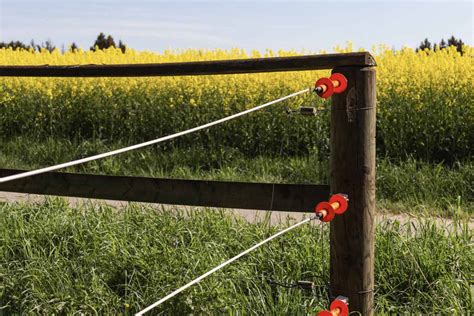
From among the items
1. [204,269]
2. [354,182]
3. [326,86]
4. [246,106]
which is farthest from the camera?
[246,106]

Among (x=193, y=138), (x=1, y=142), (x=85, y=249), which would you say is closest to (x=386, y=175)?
(x=193, y=138)

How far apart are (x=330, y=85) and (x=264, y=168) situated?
4.84m

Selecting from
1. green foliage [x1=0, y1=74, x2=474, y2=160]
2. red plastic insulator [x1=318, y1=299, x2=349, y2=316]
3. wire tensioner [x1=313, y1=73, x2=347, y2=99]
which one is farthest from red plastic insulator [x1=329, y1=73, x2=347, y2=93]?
green foliage [x1=0, y1=74, x2=474, y2=160]

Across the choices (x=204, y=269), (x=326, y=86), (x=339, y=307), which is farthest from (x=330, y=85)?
(x=204, y=269)

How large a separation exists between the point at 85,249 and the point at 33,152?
4.96 meters

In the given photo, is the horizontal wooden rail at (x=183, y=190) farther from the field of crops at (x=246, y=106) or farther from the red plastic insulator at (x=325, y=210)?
the field of crops at (x=246, y=106)

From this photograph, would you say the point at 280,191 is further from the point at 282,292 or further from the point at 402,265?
the point at 402,265

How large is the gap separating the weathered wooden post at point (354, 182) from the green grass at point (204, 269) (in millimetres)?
381

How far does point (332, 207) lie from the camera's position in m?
2.70

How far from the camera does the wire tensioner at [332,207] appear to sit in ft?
8.79

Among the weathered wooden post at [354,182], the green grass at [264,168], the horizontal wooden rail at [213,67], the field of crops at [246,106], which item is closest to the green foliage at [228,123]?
the field of crops at [246,106]

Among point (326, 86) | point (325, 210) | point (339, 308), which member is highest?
point (326, 86)

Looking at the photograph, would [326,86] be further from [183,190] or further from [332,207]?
[183,190]

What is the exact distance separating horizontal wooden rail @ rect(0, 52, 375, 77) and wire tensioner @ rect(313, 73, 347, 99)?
7cm
